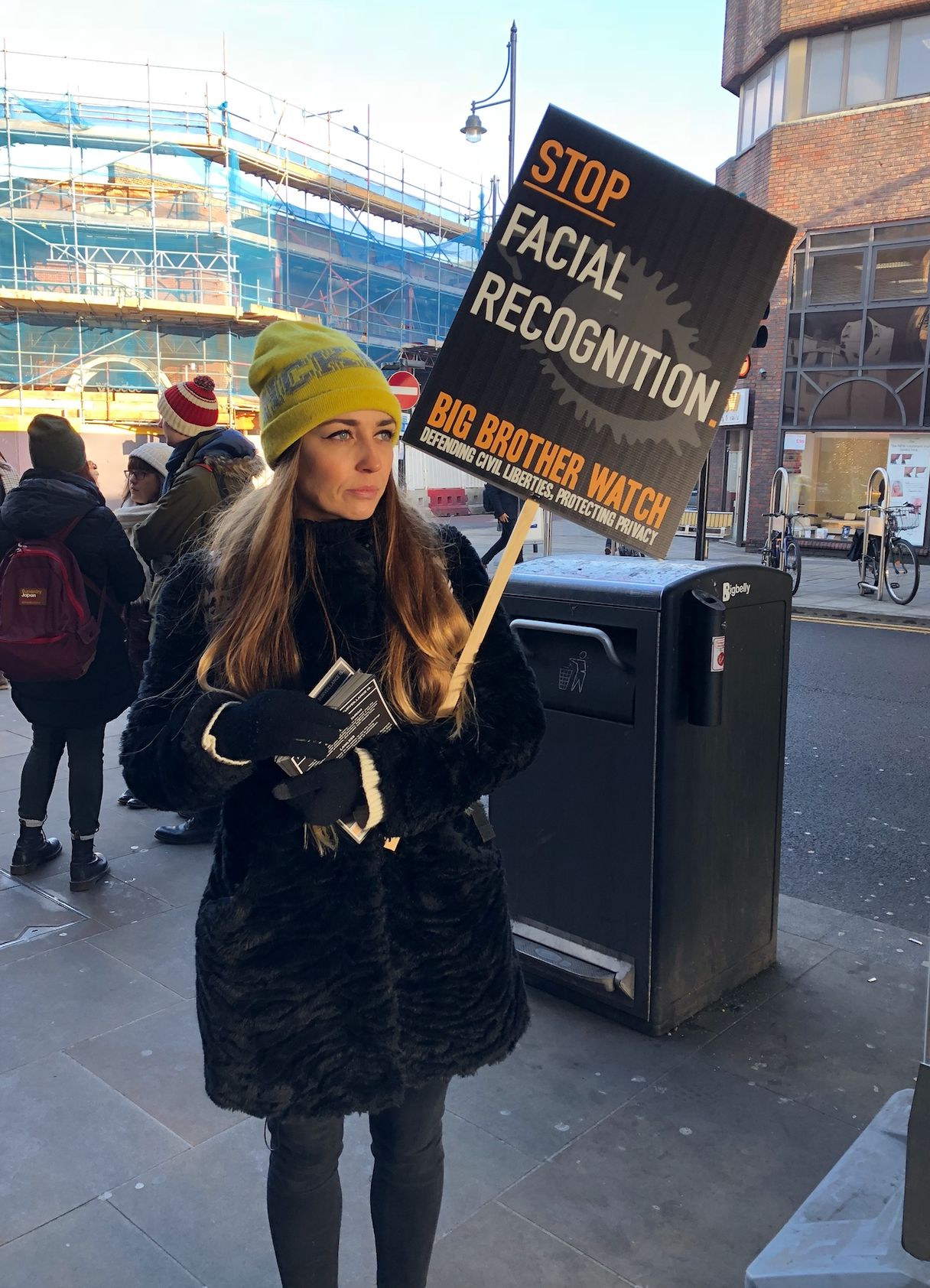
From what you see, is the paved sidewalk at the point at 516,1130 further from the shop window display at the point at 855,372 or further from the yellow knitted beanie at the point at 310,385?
the shop window display at the point at 855,372

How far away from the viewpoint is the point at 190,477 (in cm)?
463

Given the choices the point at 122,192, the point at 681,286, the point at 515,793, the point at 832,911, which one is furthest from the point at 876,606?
the point at 122,192

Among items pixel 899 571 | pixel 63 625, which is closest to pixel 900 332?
pixel 899 571

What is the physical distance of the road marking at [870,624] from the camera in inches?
463

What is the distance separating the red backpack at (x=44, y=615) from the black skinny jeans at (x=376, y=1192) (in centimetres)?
290

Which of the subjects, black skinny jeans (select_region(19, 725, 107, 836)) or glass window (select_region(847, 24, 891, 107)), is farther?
glass window (select_region(847, 24, 891, 107))

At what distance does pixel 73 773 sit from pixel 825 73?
20.8 meters

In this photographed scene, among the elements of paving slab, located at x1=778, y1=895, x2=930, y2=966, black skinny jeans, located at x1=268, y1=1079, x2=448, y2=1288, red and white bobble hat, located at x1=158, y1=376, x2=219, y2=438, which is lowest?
paving slab, located at x1=778, y1=895, x2=930, y2=966

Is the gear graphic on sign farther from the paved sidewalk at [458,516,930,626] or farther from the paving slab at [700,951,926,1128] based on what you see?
the paved sidewalk at [458,516,930,626]

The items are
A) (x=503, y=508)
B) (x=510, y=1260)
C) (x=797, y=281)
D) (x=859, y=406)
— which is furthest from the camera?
(x=797, y=281)

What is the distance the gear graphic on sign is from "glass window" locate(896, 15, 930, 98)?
20.5m

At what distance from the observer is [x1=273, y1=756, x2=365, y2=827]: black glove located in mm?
1699

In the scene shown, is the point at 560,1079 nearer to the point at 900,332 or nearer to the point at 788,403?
the point at 900,332

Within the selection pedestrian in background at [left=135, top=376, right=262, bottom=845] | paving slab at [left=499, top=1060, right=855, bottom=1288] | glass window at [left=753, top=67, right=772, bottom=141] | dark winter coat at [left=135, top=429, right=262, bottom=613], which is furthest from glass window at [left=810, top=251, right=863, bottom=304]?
paving slab at [left=499, top=1060, right=855, bottom=1288]
